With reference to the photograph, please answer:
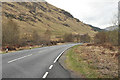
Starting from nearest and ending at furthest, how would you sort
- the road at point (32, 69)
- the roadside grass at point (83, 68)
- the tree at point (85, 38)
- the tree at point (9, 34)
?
the road at point (32, 69)
the roadside grass at point (83, 68)
the tree at point (9, 34)
the tree at point (85, 38)

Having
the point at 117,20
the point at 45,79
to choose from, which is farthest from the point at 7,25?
the point at 45,79

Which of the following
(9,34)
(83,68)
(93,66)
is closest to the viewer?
(83,68)

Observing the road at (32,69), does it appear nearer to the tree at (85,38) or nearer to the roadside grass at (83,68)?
the roadside grass at (83,68)

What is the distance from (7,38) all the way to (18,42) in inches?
194

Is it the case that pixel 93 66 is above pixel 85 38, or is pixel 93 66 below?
below

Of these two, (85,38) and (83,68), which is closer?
(83,68)

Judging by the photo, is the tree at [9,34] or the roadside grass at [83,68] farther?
the tree at [9,34]

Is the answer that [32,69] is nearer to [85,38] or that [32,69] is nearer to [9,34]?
[9,34]

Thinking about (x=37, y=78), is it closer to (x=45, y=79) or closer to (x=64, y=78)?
(x=45, y=79)

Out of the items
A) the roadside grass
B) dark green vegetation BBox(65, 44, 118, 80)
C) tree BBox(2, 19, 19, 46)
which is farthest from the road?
tree BBox(2, 19, 19, 46)

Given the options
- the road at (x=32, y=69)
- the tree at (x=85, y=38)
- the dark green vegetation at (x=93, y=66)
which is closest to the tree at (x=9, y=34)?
the road at (x=32, y=69)

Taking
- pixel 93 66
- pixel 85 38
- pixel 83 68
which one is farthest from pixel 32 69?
pixel 85 38

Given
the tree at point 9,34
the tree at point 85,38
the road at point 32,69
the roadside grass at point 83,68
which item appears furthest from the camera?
the tree at point 85,38

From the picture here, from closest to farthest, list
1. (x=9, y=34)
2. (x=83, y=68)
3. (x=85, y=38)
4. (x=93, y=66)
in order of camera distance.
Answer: (x=83, y=68) → (x=93, y=66) → (x=9, y=34) → (x=85, y=38)
